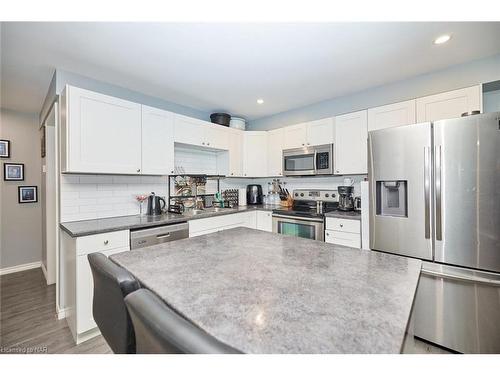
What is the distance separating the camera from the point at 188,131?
9.66ft

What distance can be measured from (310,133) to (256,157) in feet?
3.16

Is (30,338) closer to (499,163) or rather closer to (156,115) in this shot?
(156,115)

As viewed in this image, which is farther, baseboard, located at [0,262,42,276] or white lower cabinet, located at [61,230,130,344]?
baseboard, located at [0,262,42,276]

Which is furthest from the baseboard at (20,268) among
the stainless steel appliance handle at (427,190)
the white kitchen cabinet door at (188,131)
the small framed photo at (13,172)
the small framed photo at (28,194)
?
the stainless steel appliance handle at (427,190)

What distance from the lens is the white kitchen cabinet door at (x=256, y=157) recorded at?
144 inches

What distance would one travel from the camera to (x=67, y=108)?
1948 mm

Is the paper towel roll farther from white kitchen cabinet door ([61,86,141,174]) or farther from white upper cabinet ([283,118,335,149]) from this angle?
white kitchen cabinet door ([61,86,141,174])

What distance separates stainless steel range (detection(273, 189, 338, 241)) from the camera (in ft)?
8.83

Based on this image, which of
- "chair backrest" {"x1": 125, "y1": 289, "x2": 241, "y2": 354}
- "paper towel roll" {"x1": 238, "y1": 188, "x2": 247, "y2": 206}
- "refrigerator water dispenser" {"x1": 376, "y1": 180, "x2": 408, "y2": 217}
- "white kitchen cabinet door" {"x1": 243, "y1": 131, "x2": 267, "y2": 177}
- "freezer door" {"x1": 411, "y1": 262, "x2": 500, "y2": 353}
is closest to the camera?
"chair backrest" {"x1": 125, "y1": 289, "x2": 241, "y2": 354}

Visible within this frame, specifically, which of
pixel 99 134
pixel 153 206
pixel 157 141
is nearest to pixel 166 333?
pixel 99 134

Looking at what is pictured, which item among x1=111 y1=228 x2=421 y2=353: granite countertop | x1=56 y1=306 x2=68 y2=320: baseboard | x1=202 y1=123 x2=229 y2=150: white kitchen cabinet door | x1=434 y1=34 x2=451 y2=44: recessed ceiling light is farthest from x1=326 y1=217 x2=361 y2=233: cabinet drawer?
x1=56 y1=306 x2=68 y2=320: baseboard

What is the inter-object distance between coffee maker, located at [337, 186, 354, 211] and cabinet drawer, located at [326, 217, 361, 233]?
38 cm

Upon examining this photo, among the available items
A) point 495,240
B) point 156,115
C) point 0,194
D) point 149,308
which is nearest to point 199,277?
point 149,308

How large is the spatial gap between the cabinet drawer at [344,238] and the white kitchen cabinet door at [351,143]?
0.79 meters
